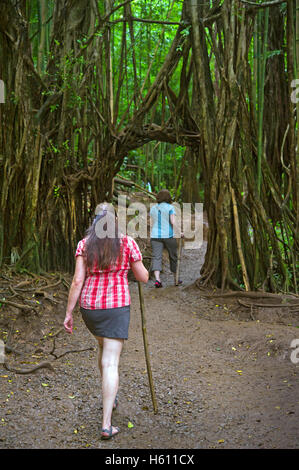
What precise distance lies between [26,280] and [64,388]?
2292mm

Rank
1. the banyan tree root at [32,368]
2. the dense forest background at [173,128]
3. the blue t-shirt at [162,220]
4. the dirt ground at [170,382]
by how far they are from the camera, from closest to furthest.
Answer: the dirt ground at [170,382] → the banyan tree root at [32,368] → the dense forest background at [173,128] → the blue t-shirt at [162,220]

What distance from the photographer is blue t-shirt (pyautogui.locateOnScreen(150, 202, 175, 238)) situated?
834 centimetres

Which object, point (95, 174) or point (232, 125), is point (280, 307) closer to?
point (232, 125)

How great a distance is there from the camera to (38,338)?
18.3ft

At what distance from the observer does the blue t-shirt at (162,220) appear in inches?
328

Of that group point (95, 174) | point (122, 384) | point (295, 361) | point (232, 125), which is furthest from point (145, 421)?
point (95, 174)

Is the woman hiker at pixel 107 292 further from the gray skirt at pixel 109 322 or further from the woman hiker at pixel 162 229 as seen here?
the woman hiker at pixel 162 229

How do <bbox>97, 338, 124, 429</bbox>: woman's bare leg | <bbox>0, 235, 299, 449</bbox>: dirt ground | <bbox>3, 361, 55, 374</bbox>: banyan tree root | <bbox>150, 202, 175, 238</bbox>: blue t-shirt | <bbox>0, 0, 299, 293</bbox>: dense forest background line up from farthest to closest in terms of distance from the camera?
<bbox>150, 202, 175, 238</bbox>: blue t-shirt < <bbox>0, 0, 299, 293</bbox>: dense forest background < <bbox>3, 361, 55, 374</bbox>: banyan tree root < <bbox>0, 235, 299, 449</bbox>: dirt ground < <bbox>97, 338, 124, 429</bbox>: woman's bare leg

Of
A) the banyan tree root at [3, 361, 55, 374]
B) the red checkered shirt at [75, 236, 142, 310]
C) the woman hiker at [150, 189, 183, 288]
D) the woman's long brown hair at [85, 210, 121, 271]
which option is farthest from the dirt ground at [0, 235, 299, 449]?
the woman hiker at [150, 189, 183, 288]

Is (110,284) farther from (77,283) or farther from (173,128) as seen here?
(173,128)

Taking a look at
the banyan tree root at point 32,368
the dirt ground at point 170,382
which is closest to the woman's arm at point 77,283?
the dirt ground at point 170,382

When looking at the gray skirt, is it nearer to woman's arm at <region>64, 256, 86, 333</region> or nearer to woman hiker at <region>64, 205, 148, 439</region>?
woman hiker at <region>64, 205, 148, 439</region>

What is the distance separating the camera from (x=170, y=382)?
4785 millimetres

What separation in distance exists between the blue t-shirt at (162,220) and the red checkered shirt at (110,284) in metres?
4.78
